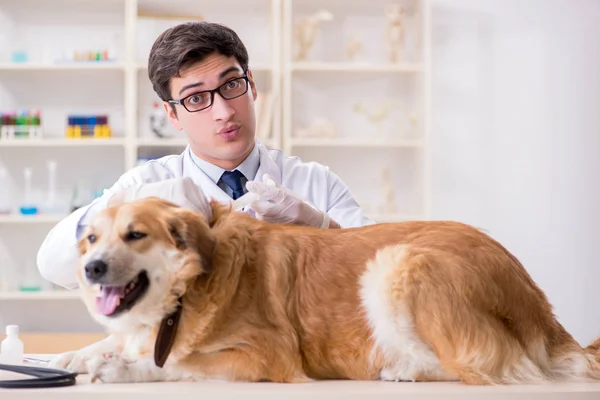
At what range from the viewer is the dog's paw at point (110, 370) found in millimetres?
1245

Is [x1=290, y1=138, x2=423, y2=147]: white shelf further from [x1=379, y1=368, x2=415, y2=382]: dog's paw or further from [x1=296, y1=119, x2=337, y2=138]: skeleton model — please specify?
[x1=379, y1=368, x2=415, y2=382]: dog's paw

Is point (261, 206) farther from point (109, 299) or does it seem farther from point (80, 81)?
point (80, 81)

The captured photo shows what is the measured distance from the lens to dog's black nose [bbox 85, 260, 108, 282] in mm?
1198

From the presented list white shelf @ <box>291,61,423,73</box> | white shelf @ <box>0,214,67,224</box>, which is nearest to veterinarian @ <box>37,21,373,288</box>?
white shelf @ <box>291,61,423,73</box>

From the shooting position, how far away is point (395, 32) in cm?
484

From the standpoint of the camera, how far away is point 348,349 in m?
1.33

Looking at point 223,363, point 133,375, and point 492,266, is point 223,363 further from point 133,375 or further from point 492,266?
point 492,266

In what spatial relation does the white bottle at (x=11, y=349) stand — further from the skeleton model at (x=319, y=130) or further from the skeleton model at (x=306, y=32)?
the skeleton model at (x=306, y=32)

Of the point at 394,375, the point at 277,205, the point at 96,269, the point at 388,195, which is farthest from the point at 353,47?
the point at 96,269

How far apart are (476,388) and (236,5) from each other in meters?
4.16

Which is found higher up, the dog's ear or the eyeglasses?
the eyeglasses

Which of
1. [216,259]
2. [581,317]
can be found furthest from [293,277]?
[581,317]

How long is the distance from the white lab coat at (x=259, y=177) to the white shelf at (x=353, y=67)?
83.7 inches

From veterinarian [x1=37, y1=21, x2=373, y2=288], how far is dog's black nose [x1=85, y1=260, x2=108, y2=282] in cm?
45
